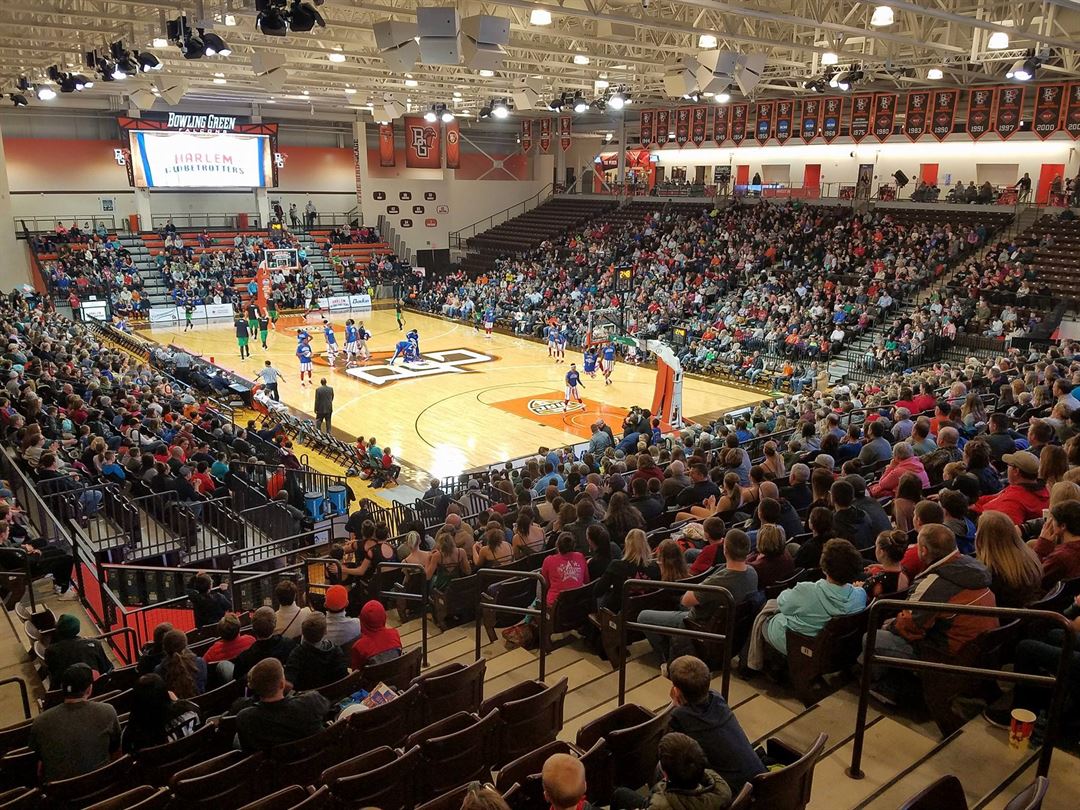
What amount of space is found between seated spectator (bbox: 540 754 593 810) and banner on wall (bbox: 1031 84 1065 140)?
31468mm

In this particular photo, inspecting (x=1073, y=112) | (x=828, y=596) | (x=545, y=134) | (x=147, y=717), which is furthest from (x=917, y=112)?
(x=147, y=717)

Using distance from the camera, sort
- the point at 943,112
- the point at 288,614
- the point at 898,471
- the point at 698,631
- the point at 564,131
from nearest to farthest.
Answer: the point at 698,631, the point at 288,614, the point at 898,471, the point at 943,112, the point at 564,131

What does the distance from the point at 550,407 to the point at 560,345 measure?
595cm

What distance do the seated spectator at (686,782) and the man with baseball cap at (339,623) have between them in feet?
11.3

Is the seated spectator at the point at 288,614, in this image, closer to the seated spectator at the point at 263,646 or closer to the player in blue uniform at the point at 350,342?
the seated spectator at the point at 263,646

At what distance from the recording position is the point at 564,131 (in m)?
43.8

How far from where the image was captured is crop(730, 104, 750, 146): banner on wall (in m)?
36.3

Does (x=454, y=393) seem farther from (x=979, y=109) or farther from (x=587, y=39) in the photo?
(x=979, y=109)

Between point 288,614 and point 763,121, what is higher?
point 763,121

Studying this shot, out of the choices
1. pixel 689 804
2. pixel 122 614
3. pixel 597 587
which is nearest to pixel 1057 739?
pixel 689 804

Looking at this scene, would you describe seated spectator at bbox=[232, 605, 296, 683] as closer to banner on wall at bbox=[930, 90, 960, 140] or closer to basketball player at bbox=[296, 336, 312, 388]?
basketball player at bbox=[296, 336, 312, 388]

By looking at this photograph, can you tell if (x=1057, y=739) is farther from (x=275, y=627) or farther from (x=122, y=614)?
(x=122, y=614)

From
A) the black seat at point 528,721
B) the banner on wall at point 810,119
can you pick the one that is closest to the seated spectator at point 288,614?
the black seat at point 528,721

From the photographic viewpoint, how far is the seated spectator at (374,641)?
5.90m
